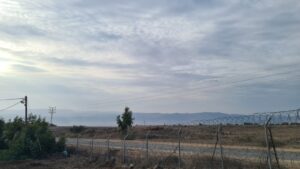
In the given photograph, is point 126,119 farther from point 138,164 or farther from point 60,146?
point 138,164

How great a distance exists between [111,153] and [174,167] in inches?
467

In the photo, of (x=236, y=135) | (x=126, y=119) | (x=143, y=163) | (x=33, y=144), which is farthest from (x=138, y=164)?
(x=126, y=119)

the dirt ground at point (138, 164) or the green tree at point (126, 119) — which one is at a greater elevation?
the green tree at point (126, 119)

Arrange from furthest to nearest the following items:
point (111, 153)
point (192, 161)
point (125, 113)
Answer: point (125, 113)
point (111, 153)
point (192, 161)

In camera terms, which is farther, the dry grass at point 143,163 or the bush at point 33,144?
the bush at point 33,144

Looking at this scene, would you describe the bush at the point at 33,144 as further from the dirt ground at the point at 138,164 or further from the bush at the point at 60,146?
the dirt ground at the point at 138,164

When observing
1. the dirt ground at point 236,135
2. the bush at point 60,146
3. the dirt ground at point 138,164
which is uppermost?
the dirt ground at point 236,135

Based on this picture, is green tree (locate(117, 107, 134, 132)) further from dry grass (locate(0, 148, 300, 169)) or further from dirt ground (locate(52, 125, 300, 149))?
dry grass (locate(0, 148, 300, 169))

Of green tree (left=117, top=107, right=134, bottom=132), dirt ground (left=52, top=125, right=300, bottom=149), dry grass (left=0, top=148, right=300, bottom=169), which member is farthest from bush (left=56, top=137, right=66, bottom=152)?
green tree (left=117, top=107, right=134, bottom=132)

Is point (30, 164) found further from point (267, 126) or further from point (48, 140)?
point (267, 126)

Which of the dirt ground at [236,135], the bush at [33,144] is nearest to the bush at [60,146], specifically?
the bush at [33,144]

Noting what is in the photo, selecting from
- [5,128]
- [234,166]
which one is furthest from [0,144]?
[234,166]

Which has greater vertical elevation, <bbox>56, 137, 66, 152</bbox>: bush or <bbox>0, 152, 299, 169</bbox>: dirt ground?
<bbox>56, 137, 66, 152</bbox>: bush

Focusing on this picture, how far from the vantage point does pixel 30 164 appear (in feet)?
117
